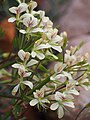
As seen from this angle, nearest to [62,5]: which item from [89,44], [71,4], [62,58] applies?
[71,4]

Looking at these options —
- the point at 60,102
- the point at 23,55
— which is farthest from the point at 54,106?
the point at 23,55

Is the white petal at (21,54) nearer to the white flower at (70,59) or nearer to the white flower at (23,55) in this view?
the white flower at (23,55)

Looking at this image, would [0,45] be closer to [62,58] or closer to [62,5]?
[62,5]

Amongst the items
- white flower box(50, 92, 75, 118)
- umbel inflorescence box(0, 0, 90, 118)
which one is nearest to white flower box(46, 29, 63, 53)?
umbel inflorescence box(0, 0, 90, 118)

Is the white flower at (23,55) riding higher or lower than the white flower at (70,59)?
higher

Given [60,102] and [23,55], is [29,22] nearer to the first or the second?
[23,55]

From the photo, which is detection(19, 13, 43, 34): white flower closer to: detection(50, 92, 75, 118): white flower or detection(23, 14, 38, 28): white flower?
detection(23, 14, 38, 28): white flower

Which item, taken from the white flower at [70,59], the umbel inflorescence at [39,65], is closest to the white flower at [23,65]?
the umbel inflorescence at [39,65]

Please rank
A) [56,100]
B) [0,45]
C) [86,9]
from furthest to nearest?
[86,9], [0,45], [56,100]
